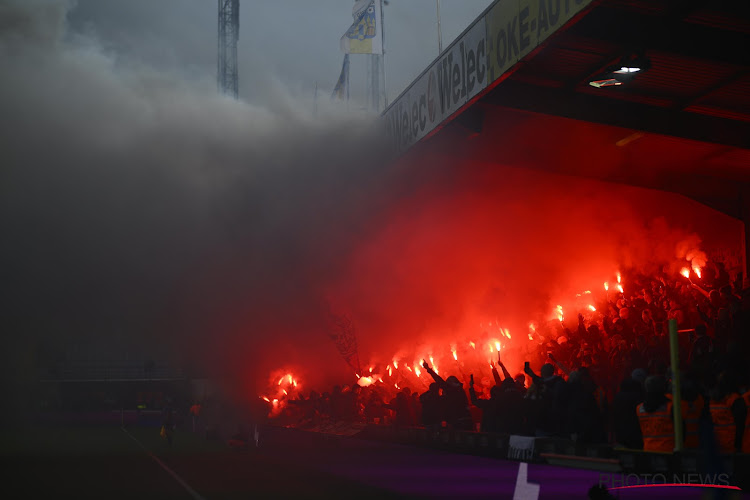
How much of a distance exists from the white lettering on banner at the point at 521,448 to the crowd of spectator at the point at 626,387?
521 mm

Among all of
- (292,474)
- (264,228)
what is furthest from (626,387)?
(264,228)

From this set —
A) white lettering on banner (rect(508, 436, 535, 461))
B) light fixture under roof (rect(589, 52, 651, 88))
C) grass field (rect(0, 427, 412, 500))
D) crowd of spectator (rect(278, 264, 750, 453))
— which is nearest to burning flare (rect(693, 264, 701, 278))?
crowd of spectator (rect(278, 264, 750, 453))

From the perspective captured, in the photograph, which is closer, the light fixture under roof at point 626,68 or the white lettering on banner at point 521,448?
the white lettering on banner at point 521,448

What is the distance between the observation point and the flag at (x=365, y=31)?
26.5 metres

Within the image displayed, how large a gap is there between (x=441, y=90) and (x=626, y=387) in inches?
332

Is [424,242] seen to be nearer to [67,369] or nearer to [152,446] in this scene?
[152,446]

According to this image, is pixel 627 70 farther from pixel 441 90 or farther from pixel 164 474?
pixel 164 474

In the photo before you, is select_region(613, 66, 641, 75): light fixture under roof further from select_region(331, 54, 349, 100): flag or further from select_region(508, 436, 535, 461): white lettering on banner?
select_region(331, 54, 349, 100): flag

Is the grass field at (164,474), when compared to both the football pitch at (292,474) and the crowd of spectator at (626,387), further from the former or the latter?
the crowd of spectator at (626,387)

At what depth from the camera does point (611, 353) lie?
55.2 feet

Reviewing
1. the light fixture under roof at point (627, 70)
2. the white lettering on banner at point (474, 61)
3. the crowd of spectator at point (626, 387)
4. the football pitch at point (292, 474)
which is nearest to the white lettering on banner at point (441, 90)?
the white lettering on banner at point (474, 61)

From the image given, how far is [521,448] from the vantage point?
1066 cm

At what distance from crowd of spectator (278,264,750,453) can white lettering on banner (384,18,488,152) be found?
4676 millimetres

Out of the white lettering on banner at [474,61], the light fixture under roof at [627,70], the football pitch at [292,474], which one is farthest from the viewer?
the light fixture under roof at [627,70]
